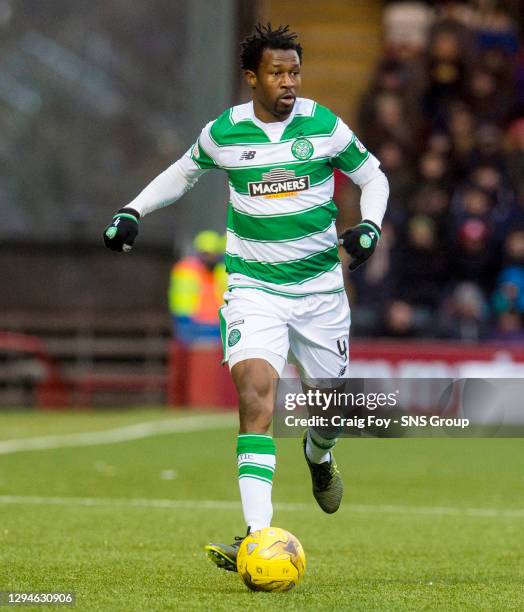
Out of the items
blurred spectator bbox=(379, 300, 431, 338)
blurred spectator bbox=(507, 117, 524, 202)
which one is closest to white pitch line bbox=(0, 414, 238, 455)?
blurred spectator bbox=(379, 300, 431, 338)

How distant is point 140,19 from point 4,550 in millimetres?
12639

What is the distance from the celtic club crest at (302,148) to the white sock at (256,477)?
49.1 inches

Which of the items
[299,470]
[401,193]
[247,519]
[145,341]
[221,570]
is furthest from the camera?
[145,341]

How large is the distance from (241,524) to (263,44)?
9.22ft

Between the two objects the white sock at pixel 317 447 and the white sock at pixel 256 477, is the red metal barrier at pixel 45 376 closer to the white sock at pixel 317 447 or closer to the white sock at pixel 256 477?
the white sock at pixel 317 447

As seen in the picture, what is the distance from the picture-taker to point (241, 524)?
8.15 meters

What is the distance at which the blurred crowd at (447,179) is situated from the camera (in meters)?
15.9

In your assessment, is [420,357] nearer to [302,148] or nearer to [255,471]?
[302,148]

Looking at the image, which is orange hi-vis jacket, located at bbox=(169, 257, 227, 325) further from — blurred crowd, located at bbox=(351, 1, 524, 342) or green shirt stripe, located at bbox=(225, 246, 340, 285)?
green shirt stripe, located at bbox=(225, 246, 340, 285)

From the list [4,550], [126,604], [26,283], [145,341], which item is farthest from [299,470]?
[26,283]

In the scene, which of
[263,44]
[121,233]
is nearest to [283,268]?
[121,233]

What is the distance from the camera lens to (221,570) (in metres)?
6.45

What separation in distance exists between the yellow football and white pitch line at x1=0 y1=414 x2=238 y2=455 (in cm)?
635

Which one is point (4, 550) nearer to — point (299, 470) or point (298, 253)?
point (298, 253)
